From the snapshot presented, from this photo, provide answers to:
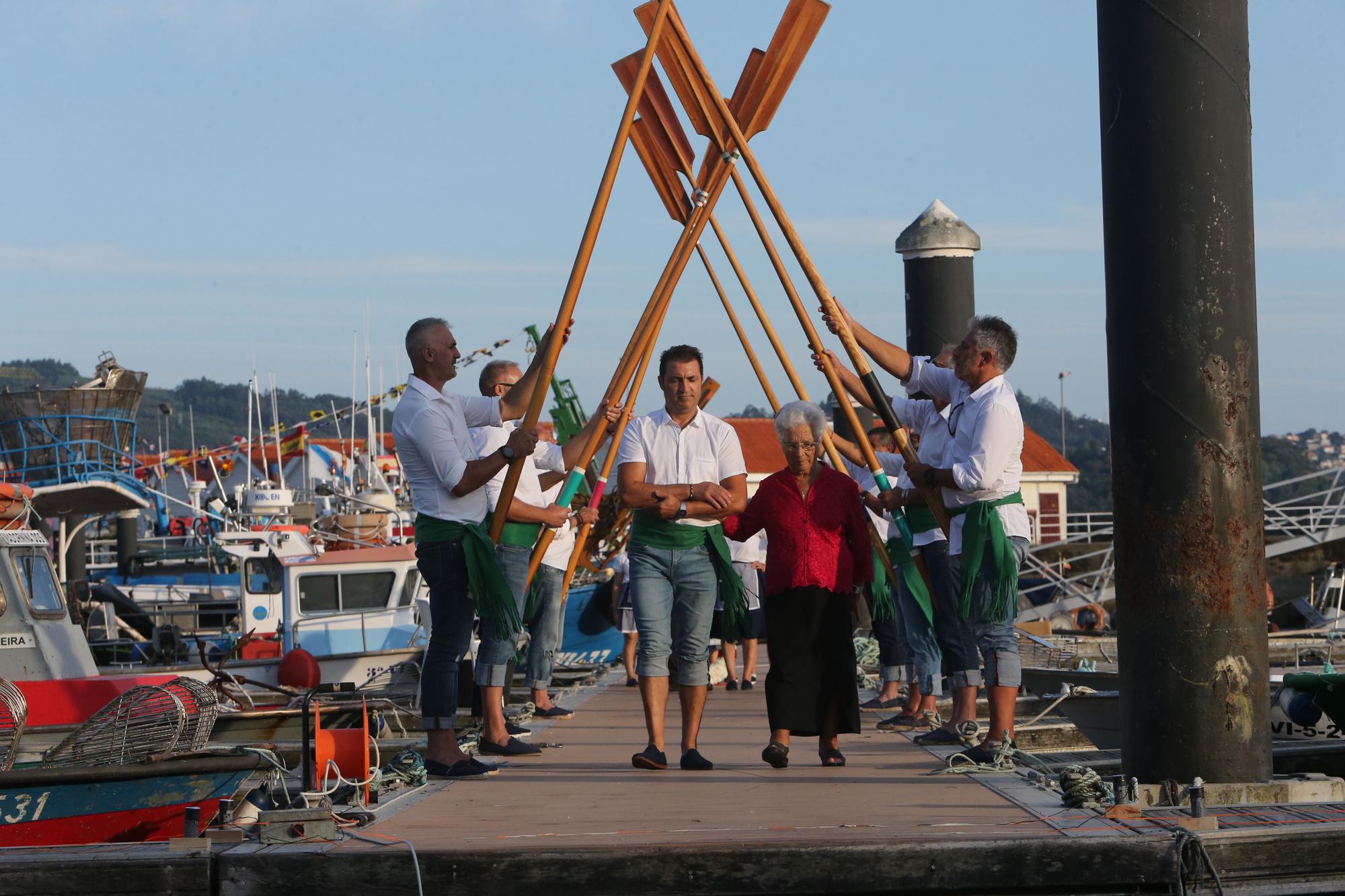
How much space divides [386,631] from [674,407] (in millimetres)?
11575

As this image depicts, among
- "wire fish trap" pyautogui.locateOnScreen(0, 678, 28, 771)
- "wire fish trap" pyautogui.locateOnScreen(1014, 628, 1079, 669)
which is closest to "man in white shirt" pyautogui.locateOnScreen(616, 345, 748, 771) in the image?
"wire fish trap" pyautogui.locateOnScreen(0, 678, 28, 771)

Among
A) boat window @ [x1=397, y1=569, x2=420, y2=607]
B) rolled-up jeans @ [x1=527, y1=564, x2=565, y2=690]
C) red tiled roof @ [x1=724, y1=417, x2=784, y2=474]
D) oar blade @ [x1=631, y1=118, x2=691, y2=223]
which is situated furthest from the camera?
red tiled roof @ [x1=724, y1=417, x2=784, y2=474]

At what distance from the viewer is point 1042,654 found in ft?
41.1

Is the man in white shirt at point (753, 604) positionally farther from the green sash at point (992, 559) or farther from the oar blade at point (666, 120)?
the green sash at point (992, 559)

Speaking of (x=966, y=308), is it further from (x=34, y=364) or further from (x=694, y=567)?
(x=34, y=364)

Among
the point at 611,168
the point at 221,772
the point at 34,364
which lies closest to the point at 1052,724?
the point at 611,168

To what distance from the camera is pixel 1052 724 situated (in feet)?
25.7

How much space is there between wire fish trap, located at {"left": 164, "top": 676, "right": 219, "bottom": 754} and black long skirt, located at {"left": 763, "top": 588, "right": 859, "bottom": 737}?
2.23 m

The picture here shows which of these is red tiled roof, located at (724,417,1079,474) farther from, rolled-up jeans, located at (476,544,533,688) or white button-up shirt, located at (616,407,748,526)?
white button-up shirt, located at (616,407,748,526)

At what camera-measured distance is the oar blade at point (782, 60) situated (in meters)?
8.81

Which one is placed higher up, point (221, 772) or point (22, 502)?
point (22, 502)

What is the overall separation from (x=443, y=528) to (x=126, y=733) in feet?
4.79

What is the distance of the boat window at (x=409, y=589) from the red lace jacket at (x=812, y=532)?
12.2 m

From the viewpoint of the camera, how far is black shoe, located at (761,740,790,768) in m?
6.40
